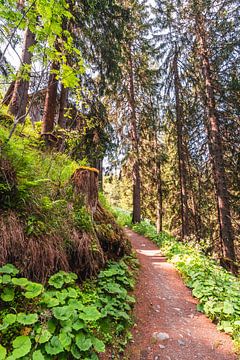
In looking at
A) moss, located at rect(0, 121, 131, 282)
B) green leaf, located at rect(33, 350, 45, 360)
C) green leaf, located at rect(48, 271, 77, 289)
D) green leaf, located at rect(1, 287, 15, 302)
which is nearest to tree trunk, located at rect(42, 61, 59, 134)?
moss, located at rect(0, 121, 131, 282)

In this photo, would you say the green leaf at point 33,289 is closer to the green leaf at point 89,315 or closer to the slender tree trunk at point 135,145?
the green leaf at point 89,315

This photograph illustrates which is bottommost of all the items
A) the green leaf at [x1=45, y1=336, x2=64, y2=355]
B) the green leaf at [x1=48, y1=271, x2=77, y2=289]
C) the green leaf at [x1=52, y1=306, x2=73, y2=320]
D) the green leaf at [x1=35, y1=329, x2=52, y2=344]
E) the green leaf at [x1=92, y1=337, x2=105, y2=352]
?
the green leaf at [x1=92, y1=337, x2=105, y2=352]

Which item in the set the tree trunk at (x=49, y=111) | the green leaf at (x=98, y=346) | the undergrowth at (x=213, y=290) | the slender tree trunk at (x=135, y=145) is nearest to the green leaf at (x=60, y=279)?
the green leaf at (x=98, y=346)

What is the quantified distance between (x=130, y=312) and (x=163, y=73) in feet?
40.1

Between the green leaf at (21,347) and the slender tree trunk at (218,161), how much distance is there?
6.96m

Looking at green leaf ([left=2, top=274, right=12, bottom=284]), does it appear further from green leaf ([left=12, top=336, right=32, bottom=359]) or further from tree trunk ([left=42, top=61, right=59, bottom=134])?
tree trunk ([left=42, top=61, right=59, bottom=134])

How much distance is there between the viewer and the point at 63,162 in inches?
213

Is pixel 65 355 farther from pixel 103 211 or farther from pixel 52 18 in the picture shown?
pixel 52 18

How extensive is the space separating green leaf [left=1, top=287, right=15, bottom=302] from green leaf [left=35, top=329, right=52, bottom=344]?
0.43 metres

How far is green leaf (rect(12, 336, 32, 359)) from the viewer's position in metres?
1.77

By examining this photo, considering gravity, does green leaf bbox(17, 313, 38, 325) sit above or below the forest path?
above

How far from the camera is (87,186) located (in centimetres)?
444

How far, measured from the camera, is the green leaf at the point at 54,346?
1944 mm

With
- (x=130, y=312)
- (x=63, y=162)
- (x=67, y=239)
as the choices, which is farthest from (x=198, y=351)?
(x=63, y=162)
